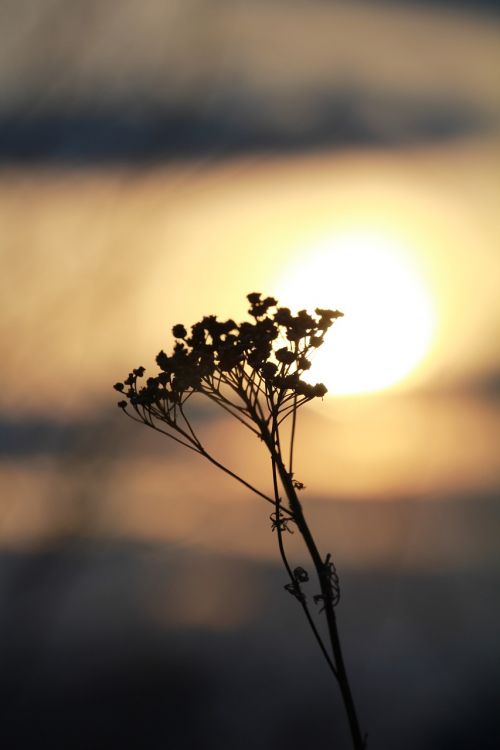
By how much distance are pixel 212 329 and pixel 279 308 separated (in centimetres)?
63

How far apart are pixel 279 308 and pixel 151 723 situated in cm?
3672

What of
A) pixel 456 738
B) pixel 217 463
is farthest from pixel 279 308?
pixel 456 738

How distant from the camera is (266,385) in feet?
30.9

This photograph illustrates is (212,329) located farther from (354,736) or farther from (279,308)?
(354,736)

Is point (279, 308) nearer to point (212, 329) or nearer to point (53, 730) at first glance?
point (212, 329)

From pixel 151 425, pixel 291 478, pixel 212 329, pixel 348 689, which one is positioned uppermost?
pixel 212 329

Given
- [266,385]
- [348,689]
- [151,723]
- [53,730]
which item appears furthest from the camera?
[151,723]

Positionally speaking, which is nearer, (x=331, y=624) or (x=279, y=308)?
(x=331, y=624)

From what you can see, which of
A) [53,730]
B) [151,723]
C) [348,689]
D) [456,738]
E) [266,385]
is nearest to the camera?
[348,689]

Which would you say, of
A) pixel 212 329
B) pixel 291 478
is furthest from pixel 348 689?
pixel 212 329

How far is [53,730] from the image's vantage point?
38.5 m

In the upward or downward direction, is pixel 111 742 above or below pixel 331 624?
below

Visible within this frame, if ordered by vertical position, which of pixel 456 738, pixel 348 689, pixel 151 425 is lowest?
pixel 456 738

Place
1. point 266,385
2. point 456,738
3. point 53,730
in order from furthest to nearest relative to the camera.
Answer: point 456,738 → point 53,730 → point 266,385
